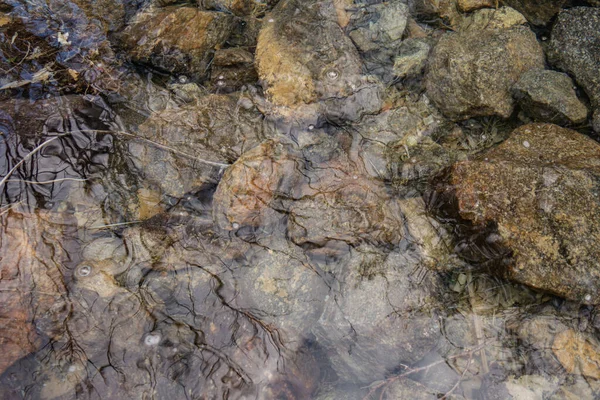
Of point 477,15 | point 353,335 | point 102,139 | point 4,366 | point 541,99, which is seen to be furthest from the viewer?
point 477,15

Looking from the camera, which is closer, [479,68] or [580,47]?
[479,68]

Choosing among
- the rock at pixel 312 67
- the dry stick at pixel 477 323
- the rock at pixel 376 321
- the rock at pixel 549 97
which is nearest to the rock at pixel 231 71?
the rock at pixel 312 67

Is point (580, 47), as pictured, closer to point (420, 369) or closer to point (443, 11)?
point (443, 11)

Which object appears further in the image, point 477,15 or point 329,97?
point 477,15

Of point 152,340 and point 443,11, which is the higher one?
point 443,11

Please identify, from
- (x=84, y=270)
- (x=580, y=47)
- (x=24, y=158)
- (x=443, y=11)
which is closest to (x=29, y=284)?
(x=84, y=270)

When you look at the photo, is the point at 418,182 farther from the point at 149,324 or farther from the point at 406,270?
the point at 149,324

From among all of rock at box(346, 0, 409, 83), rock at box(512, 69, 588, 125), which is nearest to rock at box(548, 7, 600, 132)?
rock at box(512, 69, 588, 125)

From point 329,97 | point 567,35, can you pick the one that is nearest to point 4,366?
point 329,97

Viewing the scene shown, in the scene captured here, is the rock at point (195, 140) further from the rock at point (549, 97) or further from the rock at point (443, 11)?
the rock at point (549, 97)
